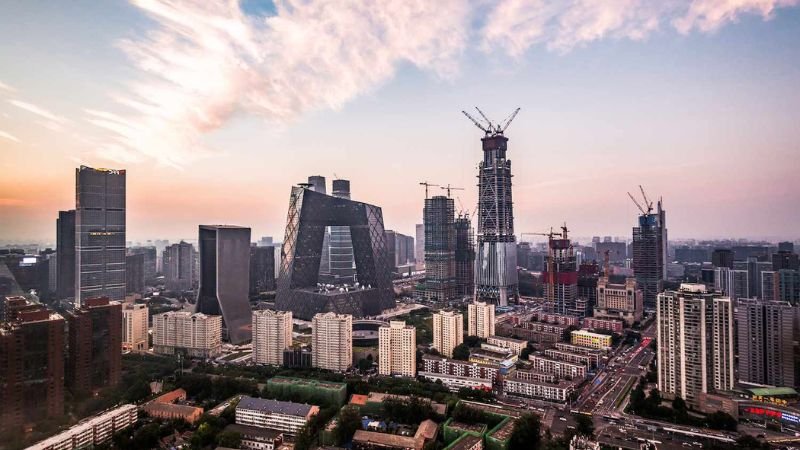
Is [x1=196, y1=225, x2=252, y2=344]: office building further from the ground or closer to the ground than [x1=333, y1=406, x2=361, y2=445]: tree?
further from the ground

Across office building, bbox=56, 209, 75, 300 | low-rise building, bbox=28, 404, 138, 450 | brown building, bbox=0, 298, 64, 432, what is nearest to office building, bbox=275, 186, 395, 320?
office building, bbox=56, 209, 75, 300

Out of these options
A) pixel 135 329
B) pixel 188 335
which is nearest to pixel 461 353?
pixel 188 335

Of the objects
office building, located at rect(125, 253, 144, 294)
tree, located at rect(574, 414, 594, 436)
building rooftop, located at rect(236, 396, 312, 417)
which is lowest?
tree, located at rect(574, 414, 594, 436)

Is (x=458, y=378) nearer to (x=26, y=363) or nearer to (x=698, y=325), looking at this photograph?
(x=698, y=325)

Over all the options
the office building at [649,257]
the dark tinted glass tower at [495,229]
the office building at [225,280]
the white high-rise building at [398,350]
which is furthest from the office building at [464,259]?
the white high-rise building at [398,350]

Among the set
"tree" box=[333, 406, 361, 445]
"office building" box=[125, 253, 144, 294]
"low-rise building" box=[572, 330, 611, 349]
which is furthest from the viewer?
"office building" box=[125, 253, 144, 294]

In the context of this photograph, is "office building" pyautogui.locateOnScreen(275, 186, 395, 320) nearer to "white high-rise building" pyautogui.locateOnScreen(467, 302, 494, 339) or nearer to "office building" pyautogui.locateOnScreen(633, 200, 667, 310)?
"white high-rise building" pyautogui.locateOnScreen(467, 302, 494, 339)

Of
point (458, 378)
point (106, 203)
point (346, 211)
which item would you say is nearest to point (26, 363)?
point (458, 378)
